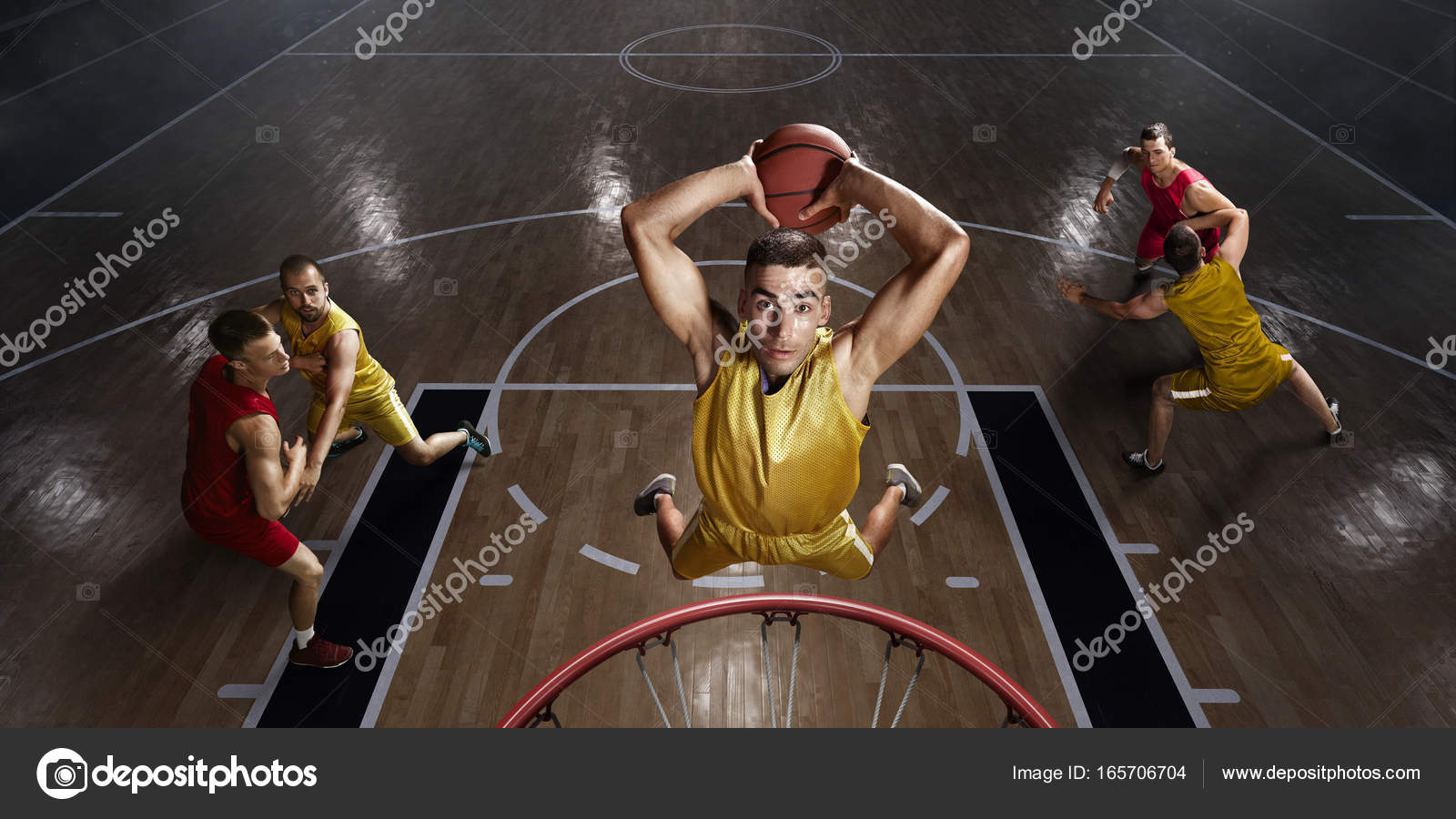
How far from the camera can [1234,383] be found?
201 inches

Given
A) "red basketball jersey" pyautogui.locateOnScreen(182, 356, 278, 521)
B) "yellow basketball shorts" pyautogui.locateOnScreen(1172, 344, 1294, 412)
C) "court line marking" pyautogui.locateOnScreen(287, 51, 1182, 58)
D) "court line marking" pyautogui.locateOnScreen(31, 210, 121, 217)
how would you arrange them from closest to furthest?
"red basketball jersey" pyautogui.locateOnScreen(182, 356, 278, 521) < "yellow basketball shorts" pyautogui.locateOnScreen(1172, 344, 1294, 412) < "court line marking" pyautogui.locateOnScreen(31, 210, 121, 217) < "court line marking" pyautogui.locateOnScreen(287, 51, 1182, 58)

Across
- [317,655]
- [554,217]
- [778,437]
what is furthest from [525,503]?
[554,217]

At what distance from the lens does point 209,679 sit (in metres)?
4.32

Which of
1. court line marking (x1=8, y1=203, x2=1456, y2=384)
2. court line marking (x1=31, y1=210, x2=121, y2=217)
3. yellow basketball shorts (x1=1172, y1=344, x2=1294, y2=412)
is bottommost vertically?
court line marking (x1=8, y1=203, x2=1456, y2=384)

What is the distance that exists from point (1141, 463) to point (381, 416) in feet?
15.6

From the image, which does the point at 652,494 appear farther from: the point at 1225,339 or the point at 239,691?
the point at 1225,339

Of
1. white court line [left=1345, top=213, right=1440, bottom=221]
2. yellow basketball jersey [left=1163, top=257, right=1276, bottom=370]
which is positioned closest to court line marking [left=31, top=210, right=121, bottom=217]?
yellow basketball jersey [left=1163, top=257, right=1276, bottom=370]

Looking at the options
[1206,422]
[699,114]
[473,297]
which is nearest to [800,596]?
[1206,422]

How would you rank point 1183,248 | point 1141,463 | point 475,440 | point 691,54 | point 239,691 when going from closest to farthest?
point 239,691 < point 1183,248 < point 1141,463 < point 475,440 < point 691,54

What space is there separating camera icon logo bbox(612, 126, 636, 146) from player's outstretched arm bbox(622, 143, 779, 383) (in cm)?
846

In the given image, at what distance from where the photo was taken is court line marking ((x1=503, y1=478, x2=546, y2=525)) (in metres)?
5.30

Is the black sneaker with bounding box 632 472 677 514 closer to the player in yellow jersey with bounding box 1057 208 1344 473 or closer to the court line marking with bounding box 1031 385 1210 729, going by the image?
the court line marking with bounding box 1031 385 1210 729

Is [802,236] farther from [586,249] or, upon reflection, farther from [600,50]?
[600,50]

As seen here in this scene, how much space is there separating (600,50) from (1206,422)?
11.3m
